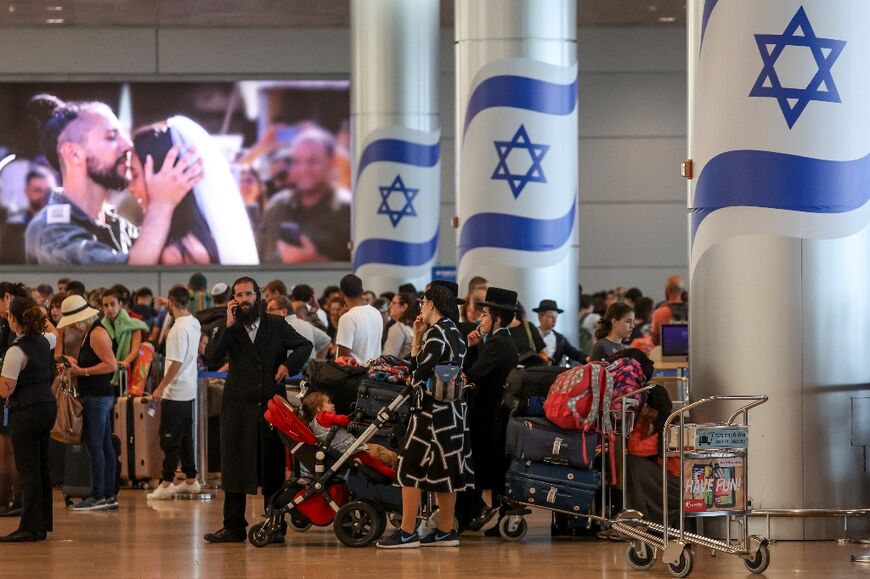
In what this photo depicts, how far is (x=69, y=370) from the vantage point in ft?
37.6

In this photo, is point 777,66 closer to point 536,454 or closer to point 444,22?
point 536,454

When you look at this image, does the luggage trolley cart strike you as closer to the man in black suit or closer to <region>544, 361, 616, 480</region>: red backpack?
<region>544, 361, 616, 480</region>: red backpack

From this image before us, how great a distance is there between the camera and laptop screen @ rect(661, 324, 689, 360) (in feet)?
40.6

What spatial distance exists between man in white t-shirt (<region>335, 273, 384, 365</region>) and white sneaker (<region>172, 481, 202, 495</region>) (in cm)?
213

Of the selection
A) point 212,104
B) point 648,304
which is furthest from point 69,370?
point 212,104

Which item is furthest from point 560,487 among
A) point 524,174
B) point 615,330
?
point 524,174

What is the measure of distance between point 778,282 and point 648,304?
15.3 ft

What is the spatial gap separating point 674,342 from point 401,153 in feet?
25.8

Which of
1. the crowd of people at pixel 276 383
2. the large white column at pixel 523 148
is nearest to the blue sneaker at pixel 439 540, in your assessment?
the crowd of people at pixel 276 383

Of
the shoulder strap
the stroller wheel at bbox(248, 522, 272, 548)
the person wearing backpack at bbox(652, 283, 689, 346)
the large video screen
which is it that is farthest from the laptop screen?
the large video screen

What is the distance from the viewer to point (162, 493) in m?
12.8

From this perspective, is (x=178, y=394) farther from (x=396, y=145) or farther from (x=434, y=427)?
(x=396, y=145)

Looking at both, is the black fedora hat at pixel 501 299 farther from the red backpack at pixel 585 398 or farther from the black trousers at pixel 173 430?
the black trousers at pixel 173 430

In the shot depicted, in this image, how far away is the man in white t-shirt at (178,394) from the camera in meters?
12.8
